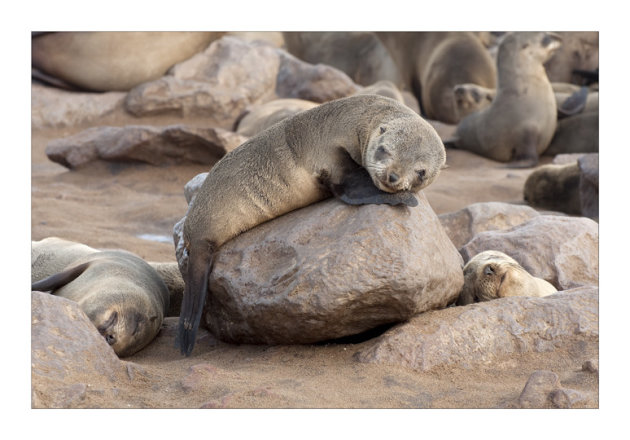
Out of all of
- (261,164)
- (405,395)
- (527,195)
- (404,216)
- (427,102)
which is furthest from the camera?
(427,102)

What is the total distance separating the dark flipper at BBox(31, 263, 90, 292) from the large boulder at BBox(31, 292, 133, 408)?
1313 mm

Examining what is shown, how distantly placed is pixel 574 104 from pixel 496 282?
293 inches

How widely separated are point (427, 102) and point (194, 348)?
10.8 metres

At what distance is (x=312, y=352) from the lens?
3.89 metres

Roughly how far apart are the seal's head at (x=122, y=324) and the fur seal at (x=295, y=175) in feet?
0.82

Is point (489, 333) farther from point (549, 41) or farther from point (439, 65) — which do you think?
point (439, 65)

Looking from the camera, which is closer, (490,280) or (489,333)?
(489,333)

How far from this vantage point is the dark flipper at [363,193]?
3.90 metres

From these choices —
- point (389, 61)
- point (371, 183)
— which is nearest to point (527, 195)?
point (371, 183)

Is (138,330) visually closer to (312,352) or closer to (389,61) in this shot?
(312,352)

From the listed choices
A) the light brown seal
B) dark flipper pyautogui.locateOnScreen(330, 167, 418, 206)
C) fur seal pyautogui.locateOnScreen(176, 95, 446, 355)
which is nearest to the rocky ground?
fur seal pyautogui.locateOnScreen(176, 95, 446, 355)

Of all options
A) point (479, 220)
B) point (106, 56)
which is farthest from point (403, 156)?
point (106, 56)

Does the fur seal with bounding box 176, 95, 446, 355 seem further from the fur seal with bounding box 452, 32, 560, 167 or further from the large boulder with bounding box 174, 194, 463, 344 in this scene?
the fur seal with bounding box 452, 32, 560, 167

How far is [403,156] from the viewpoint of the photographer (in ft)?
12.5
